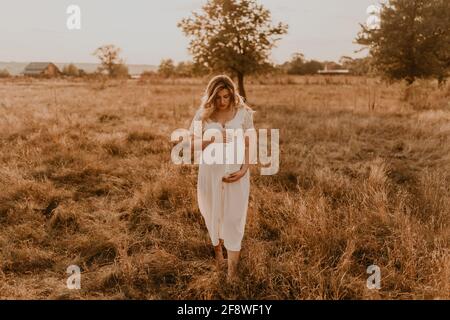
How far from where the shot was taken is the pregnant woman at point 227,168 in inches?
130

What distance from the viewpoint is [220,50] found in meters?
16.4

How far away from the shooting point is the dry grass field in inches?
131

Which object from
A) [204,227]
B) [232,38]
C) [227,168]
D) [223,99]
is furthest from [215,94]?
[232,38]

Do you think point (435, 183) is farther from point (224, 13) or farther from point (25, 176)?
point (224, 13)

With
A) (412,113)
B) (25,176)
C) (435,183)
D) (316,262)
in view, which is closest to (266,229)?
(316,262)

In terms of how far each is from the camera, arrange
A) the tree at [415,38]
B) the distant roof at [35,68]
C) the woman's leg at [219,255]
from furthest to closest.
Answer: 1. the distant roof at [35,68]
2. the tree at [415,38]
3. the woman's leg at [219,255]

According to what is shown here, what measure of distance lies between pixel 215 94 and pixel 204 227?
5.97 ft

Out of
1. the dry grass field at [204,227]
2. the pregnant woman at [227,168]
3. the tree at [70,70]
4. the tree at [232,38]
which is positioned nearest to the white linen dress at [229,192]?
the pregnant woman at [227,168]

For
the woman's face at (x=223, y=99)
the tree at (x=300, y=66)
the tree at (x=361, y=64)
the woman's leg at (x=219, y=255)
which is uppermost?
the tree at (x=300, y=66)

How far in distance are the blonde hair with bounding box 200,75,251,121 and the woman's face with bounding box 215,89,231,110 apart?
3 centimetres

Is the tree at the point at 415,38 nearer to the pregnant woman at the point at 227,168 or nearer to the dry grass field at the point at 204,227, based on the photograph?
the dry grass field at the point at 204,227

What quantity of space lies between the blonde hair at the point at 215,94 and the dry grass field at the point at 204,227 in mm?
1443

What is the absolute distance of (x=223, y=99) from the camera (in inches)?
129

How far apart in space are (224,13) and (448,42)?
9.55 meters
